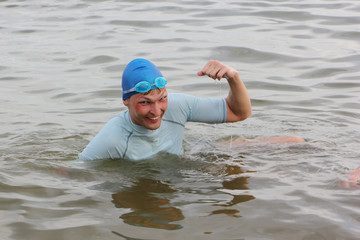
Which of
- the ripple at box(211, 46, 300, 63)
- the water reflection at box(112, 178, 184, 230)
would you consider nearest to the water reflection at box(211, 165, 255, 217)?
the water reflection at box(112, 178, 184, 230)

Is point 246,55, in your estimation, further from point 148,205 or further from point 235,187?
point 148,205

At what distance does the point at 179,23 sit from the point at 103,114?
19.1 feet

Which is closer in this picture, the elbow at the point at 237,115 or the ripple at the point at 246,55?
the elbow at the point at 237,115

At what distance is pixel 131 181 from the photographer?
5.54 m

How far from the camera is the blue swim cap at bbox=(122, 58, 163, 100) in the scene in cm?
542

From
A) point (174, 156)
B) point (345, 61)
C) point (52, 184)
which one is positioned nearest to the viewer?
point (52, 184)

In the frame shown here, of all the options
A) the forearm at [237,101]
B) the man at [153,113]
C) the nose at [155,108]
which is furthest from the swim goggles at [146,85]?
the forearm at [237,101]

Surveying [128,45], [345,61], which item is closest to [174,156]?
[345,61]

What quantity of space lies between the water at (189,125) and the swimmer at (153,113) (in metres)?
0.15

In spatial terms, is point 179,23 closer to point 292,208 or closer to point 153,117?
point 153,117

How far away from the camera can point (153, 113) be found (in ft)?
17.9

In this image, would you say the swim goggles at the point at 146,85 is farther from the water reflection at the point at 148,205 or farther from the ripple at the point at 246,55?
the ripple at the point at 246,55

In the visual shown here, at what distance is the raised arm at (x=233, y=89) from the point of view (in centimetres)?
534

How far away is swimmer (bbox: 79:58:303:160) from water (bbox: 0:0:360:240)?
15 centimetres
